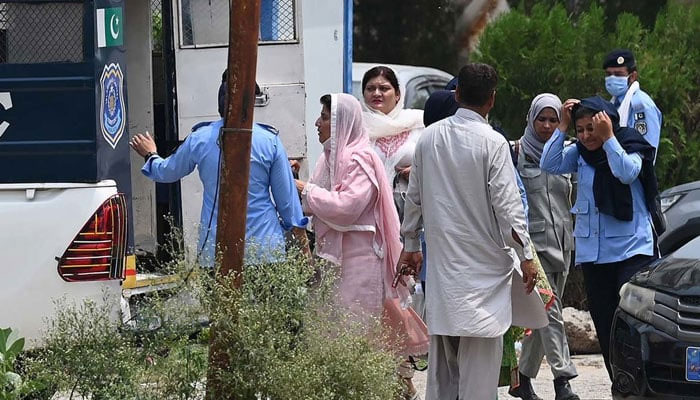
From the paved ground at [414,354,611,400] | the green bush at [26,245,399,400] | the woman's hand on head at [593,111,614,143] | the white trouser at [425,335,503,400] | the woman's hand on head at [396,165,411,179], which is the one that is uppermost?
the woman's hand on head at [593,111,614,143]

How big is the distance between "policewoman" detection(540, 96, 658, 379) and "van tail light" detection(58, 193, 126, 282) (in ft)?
8.22

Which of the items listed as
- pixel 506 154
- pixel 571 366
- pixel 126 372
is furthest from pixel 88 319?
pixel 571 366

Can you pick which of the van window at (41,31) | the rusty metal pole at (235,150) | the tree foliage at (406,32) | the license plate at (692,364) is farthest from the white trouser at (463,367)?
the tree foliage at (406,32)

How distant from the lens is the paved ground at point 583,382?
784 centimetres

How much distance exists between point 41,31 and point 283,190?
1350 mm

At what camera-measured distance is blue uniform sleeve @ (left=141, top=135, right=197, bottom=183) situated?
6.37 meters

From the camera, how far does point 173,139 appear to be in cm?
894

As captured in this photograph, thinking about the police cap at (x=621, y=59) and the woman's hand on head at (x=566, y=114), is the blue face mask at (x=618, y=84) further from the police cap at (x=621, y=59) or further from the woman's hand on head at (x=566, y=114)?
the woman's hand on head at (x=566, y=114)

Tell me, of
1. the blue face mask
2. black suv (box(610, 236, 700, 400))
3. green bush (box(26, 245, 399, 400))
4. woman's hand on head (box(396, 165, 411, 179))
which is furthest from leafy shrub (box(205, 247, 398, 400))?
the blue face mask

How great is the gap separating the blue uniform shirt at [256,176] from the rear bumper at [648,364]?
165cm

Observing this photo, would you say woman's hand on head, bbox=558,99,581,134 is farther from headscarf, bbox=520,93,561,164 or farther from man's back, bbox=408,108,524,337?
man's back, bbox=408,108,524,337

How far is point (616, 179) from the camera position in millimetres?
6883

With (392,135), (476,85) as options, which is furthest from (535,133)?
(476,85)

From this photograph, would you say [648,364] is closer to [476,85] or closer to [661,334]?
[661,334]
